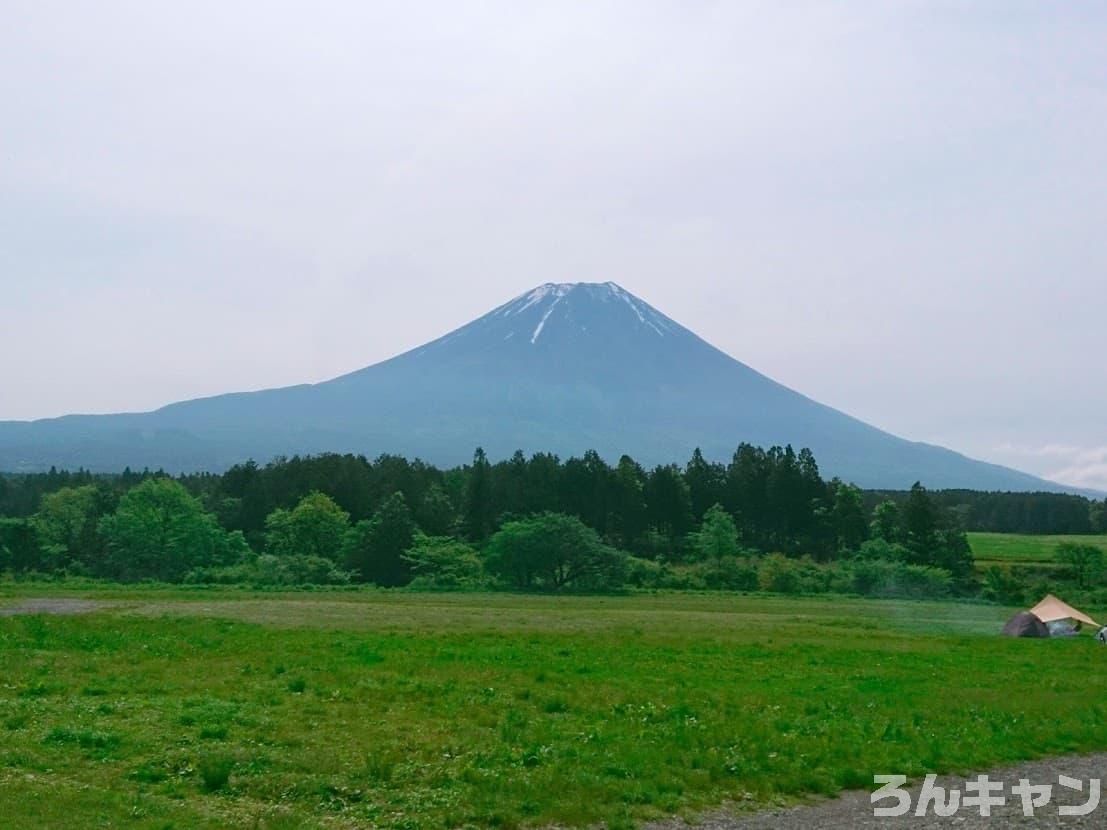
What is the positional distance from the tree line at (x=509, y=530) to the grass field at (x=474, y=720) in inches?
1169

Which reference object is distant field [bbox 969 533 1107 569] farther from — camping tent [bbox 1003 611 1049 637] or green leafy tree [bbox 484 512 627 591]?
camping tent [bbox 1003 611 1049 637]

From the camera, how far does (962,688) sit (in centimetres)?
1748

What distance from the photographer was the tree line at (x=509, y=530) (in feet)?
182

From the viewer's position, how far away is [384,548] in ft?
199

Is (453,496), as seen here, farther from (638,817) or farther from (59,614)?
(638,817)

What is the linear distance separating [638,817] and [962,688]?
34.9ft

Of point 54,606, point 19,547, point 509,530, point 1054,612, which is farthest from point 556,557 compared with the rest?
point 19,547

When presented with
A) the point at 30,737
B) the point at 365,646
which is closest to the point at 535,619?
the point at 365,646

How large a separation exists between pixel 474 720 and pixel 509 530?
42.5 metres

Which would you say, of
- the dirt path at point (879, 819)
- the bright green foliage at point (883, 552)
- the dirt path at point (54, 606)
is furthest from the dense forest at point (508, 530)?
the dirt path at point (879, 819)

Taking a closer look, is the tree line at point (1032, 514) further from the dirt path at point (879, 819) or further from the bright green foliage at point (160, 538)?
the dirt path at point (879, 819)

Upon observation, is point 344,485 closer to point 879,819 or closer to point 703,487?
point 703,487

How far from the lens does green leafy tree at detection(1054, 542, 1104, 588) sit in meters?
58.0

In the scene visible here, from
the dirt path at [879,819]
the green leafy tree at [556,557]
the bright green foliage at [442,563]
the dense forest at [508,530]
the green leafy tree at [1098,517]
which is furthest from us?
the green leafy tree at [1098,517]
